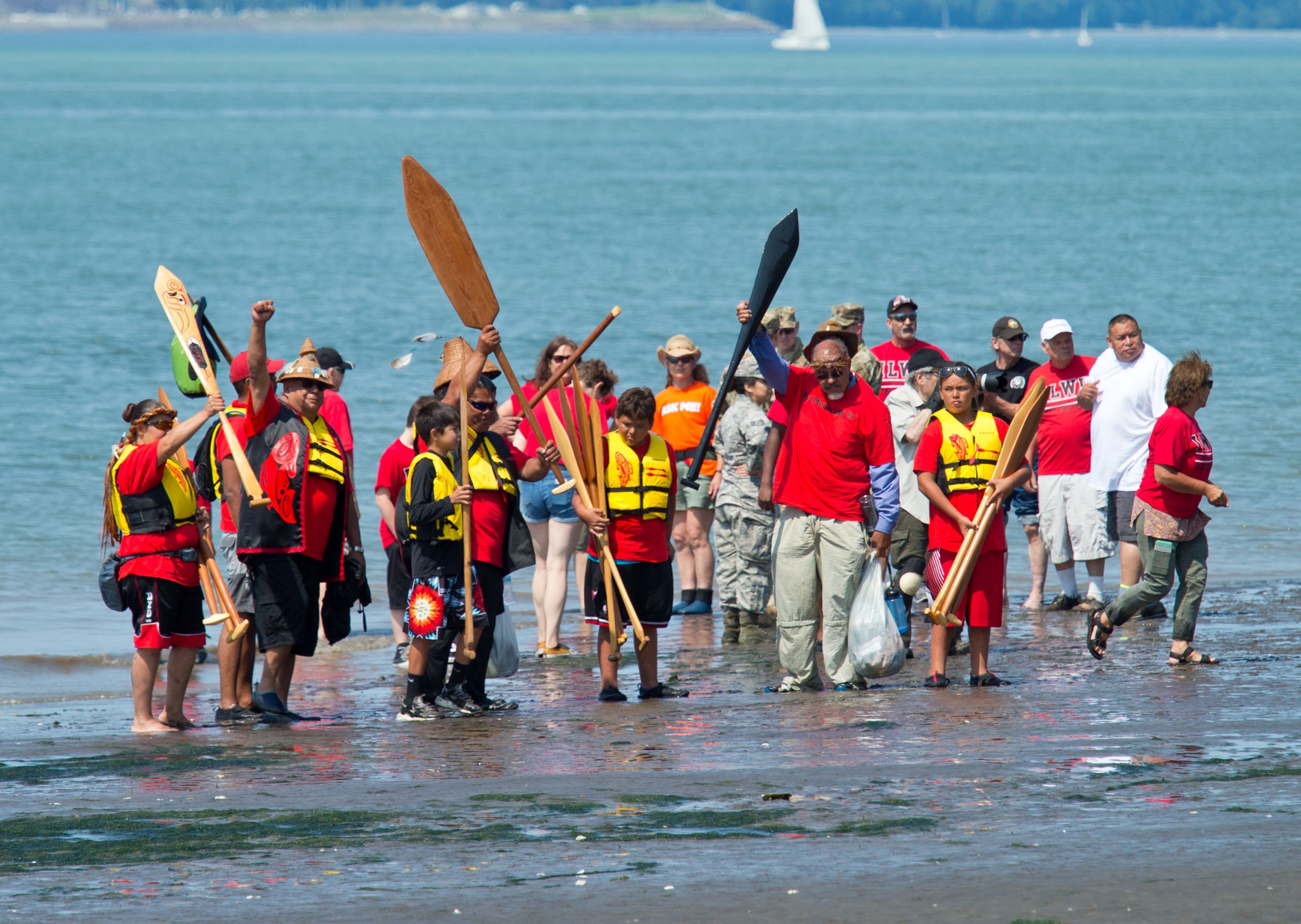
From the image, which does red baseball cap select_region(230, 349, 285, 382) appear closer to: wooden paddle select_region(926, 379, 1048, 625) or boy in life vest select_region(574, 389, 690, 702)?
boy in life vest select_region(574, 389, 690, 702)

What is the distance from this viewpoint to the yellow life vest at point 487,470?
7.92 meters

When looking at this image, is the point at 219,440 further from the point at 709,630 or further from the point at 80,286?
the point at 80,286

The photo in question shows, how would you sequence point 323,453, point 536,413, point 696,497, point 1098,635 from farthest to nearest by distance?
point 696,497
point 536,413
point 1098,635
point 323,453

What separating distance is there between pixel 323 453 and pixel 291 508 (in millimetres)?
303

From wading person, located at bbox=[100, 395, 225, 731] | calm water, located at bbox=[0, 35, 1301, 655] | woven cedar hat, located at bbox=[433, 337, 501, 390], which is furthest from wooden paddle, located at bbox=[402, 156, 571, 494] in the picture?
calm water, located at bbox=[0, 35, 1301, 655]

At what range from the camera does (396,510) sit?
877 centimetres

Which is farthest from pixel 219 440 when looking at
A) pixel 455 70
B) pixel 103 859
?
pixel 455 70

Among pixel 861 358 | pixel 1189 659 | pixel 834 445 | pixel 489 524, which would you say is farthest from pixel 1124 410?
pixel 489 524

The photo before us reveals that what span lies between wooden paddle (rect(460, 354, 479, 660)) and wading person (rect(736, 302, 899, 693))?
134cm

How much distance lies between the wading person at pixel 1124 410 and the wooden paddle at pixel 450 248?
375cm

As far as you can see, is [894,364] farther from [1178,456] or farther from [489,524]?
[489,524]

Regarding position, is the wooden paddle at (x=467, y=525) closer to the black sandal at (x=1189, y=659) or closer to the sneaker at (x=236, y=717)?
the sneaker at (x=236, y=717)

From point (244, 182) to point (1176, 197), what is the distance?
35081 mm

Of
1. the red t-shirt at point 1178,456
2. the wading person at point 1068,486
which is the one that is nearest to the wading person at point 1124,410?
the wading person at point 1068,486
